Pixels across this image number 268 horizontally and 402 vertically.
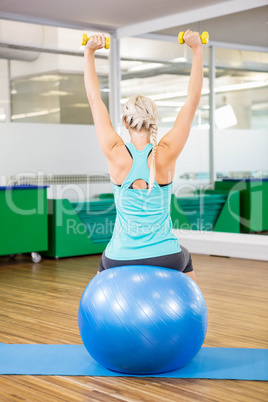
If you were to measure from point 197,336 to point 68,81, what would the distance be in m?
5.45

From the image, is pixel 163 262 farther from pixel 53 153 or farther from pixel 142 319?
pixel 53 153

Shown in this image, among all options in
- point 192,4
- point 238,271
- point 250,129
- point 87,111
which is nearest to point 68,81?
point 87,111

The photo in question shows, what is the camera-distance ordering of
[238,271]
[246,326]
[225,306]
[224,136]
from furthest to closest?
[224,136] < [238,271] < [225,306] < [246,326]

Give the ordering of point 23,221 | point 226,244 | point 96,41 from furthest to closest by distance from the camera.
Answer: point 226,244
point 23,221
point 96,41

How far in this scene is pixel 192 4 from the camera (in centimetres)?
694

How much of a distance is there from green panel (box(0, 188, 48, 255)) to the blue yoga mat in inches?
121

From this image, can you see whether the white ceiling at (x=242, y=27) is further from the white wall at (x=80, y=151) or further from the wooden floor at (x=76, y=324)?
the wooden floor at (x=76, y=324)

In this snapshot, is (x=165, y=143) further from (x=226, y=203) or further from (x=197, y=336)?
(x=226, y=203)

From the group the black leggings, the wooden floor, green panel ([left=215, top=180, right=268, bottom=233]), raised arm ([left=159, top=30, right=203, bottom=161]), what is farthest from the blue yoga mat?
green panel ([left=215, top=180, right=268, bottom=233])

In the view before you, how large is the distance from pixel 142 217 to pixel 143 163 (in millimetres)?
255

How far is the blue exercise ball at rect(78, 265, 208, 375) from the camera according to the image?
267 cm

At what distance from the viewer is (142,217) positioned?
2719mm

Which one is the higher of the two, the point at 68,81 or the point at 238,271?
the point at 68,81

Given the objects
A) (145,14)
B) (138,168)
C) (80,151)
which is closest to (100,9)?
(145,14)
